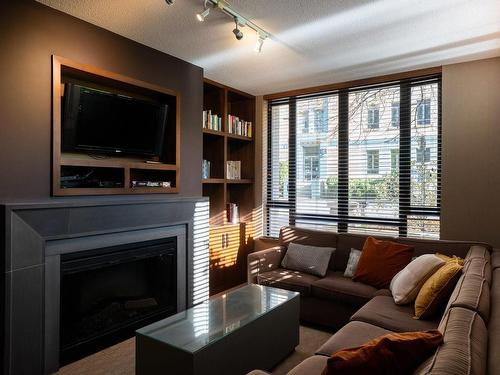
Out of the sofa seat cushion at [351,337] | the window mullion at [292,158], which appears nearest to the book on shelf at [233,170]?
the window mullion at [292,158]

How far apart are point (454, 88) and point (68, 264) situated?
3827 mm

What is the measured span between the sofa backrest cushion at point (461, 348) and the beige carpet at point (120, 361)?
141 centimetres

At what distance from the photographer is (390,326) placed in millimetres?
2191

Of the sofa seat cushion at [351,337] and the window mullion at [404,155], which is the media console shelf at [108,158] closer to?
the sofa seat cushion at [351,337]

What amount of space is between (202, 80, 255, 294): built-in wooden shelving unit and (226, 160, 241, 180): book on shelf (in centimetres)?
9

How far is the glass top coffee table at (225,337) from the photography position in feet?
6.28

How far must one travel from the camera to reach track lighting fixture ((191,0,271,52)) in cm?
234

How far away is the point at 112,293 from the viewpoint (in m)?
3.00

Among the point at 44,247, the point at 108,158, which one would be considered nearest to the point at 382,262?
the point at 108,158

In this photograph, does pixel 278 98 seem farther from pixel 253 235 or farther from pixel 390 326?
pixel 390 326

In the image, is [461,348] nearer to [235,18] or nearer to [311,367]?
[311,367]

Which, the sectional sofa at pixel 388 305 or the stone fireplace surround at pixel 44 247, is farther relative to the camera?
the stone fireplace surround at pixel 44 247

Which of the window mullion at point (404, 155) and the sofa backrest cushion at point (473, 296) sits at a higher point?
the window mullion at point (404, 155)

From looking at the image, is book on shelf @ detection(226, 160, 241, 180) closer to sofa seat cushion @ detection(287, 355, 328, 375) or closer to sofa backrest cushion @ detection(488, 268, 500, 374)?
sofa seat cushion @ detection(287, 355, 328, 375)
